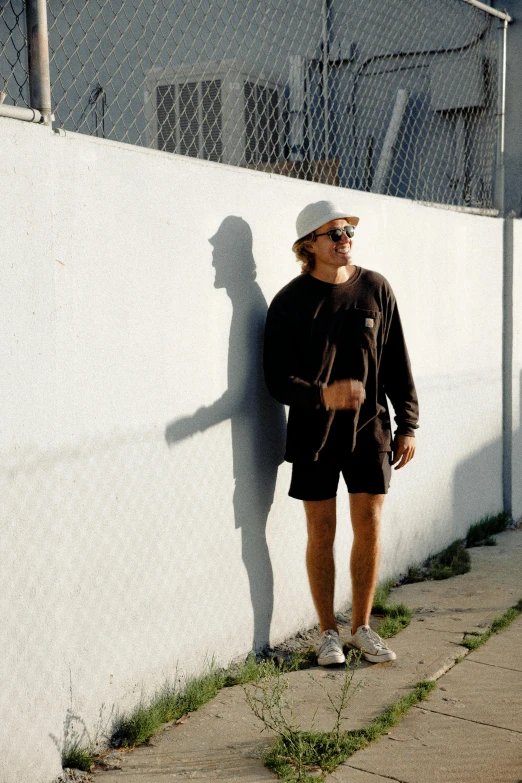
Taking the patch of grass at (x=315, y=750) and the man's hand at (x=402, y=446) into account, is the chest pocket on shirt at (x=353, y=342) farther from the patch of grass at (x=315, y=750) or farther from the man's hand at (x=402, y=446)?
the patch of grass at (x=315, y=750)

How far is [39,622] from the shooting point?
292 centimetres

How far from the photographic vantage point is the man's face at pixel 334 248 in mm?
3943

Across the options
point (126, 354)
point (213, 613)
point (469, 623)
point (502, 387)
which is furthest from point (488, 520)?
point (126, 354)

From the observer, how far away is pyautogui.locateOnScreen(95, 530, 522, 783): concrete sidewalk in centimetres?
310

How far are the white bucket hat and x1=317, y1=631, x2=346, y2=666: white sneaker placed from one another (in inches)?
71.0

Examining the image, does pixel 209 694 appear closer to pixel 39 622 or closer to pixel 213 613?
pixel 213 613

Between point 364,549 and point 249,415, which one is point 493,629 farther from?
point 249,415

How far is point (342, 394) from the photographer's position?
3.80 metres

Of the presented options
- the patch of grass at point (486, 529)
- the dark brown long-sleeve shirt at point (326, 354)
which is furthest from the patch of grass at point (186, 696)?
the patch of grass at point (486, 529)

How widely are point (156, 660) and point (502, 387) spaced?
4.21 meters

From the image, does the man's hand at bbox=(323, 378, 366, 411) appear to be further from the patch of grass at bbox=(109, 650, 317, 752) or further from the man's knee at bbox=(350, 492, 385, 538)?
the patch of grass at bbox=(109, 650, 317, 752)

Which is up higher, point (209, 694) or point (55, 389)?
point (55, 389)

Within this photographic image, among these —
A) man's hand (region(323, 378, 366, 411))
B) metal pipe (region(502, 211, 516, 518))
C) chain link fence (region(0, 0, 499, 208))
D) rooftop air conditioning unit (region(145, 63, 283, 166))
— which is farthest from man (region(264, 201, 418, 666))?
metal pipe (region(502, 211, 516, 518))

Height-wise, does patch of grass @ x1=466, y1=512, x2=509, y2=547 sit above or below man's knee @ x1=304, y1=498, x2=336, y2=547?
below
